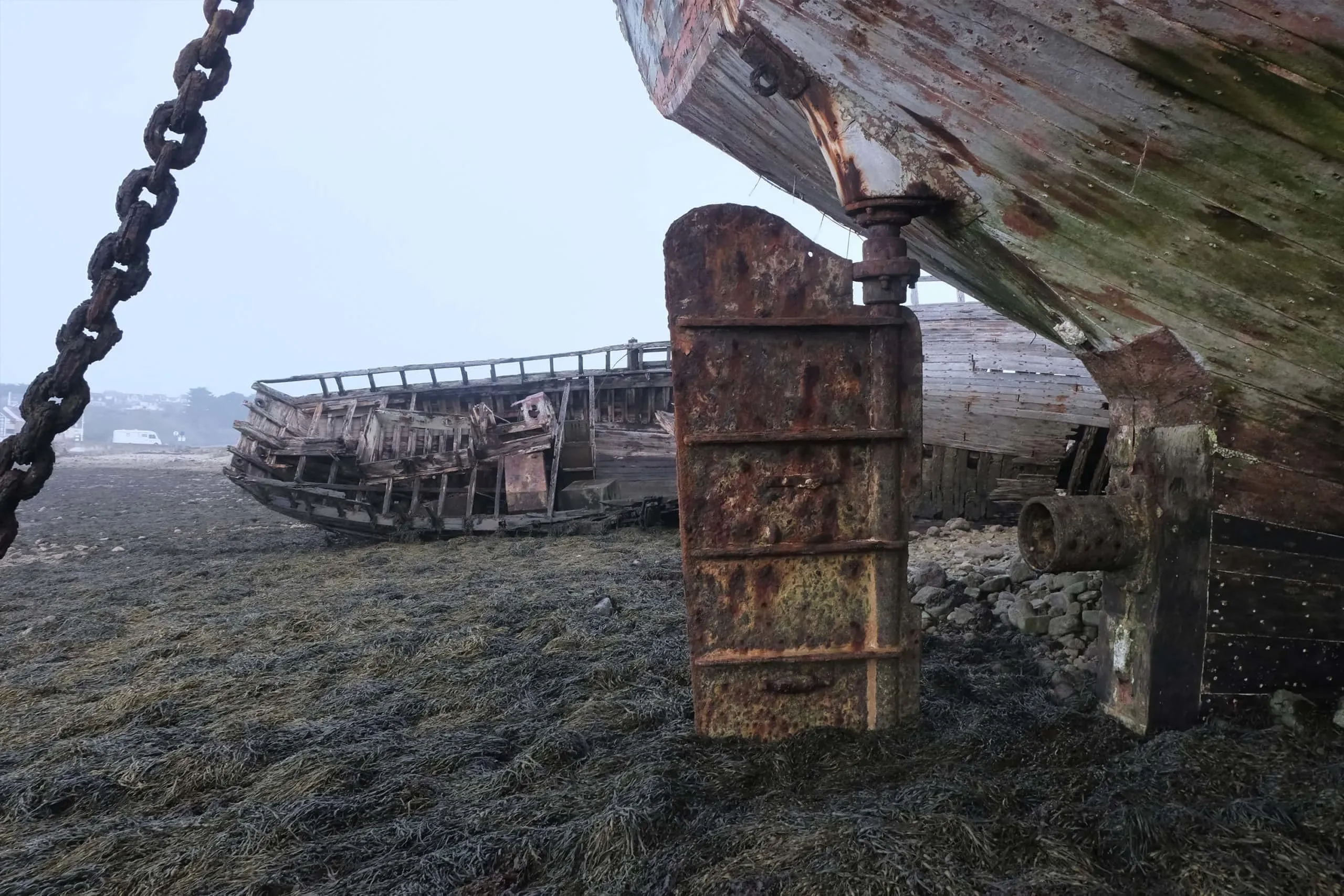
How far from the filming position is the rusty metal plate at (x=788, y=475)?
3.38 metres

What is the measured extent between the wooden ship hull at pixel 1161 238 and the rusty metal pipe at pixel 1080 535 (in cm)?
6

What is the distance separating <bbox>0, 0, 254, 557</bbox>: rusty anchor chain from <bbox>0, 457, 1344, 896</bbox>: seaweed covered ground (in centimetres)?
152

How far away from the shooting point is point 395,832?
2.95 m

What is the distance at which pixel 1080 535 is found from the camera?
3.20 metres

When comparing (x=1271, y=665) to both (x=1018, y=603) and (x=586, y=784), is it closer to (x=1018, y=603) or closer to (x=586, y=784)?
(x=1018, y=603)

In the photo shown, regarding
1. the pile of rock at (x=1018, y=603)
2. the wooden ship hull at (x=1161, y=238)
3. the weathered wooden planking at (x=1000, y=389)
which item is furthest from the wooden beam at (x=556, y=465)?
the wooden ship hull at (x=1161, y=238)

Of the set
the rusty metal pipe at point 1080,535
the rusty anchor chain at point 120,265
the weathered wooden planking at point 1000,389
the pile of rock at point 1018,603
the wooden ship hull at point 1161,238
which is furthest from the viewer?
the weathered wooden planking at point 1000,389

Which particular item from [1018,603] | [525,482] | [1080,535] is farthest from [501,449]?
[1080,535]

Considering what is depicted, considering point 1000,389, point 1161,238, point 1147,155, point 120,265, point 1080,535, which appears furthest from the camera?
point 1000,389

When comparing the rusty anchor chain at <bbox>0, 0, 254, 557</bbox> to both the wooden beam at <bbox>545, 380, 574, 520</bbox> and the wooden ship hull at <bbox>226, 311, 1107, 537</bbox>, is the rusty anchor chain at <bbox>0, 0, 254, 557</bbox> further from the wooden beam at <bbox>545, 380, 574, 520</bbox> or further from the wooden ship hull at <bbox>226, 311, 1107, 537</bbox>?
the wooden beam at <bbox>545, 380, 574, 520</bbox>

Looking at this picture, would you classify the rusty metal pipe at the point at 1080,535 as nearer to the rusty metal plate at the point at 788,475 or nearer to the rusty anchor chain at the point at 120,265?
the rusty metal plate at the point at 788,475

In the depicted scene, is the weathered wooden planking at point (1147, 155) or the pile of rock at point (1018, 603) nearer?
the weathered wooden planking at point (1147, 155)

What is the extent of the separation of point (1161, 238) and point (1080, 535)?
114 centimetres

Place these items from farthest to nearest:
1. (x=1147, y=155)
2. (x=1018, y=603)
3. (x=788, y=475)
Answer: (x=1018, y=603) < (x=788, y=475) < (x=1147, y=155)
